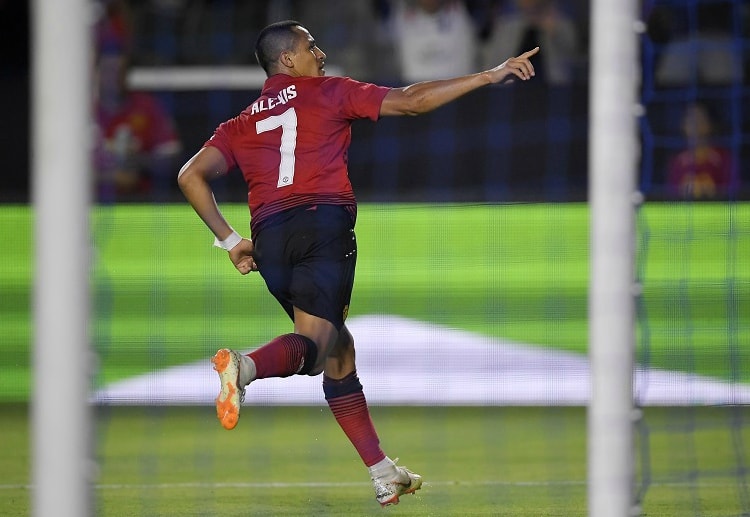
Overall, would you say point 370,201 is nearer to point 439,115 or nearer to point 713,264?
point 439,115

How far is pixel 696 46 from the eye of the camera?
9.23 metres

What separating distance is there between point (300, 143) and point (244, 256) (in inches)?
19.1

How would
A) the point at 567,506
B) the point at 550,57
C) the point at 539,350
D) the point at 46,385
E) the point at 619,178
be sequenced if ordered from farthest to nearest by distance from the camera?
the point at 550,57
the point at 539,350
the point at 567,506
the point at 619,178
the point at 46,385

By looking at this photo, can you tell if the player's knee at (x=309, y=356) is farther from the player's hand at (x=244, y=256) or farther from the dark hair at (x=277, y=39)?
the dark hair at (x=277, y=39)

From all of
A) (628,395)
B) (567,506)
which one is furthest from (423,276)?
(628,395)

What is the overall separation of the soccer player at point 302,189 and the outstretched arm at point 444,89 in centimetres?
3

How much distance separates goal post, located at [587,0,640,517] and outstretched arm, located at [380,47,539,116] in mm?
1474

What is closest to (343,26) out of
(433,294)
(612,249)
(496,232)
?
(496,232)

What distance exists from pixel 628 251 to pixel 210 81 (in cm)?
641

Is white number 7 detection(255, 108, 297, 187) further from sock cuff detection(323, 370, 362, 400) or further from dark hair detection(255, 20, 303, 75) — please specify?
sock cuff detection(323, 370, 362, 400)

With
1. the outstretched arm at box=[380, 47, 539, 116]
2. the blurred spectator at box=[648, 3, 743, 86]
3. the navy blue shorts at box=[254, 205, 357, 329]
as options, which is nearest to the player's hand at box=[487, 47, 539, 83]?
the outstretched arm at box=[380, 47, 539, 116]

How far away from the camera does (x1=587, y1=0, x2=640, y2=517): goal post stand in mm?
2861

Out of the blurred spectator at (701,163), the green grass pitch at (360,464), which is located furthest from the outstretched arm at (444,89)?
the blurred spectator at (701,163)

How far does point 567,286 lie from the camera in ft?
28.8
